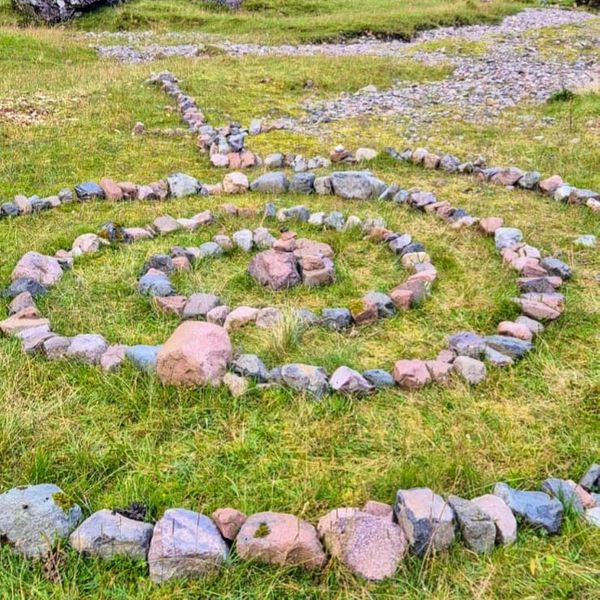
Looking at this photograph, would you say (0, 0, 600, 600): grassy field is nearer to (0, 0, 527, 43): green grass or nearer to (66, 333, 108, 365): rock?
(66, 333, 108, 365): rock

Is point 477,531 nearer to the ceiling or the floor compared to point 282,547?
nearer to the floor

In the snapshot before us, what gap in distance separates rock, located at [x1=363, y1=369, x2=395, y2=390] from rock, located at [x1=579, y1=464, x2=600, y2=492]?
1.54 meters

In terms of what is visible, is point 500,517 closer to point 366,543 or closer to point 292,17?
point 366,543

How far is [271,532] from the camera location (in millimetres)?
3586

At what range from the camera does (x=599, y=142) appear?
1097 centimetres

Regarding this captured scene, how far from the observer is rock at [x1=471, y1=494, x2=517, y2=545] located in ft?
12.2

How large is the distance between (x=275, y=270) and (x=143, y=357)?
196cm

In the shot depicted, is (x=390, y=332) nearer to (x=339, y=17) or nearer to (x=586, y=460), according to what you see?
(x=586, y=460)

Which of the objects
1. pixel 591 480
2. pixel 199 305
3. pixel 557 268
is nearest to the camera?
pixel 591 480

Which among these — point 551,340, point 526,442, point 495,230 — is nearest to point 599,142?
point 495,230

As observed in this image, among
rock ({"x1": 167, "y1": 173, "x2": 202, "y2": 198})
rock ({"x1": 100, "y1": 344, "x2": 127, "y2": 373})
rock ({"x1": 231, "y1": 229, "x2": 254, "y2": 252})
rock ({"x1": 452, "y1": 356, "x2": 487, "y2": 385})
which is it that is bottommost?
rock ({"x1": 452, "y1": 356, "x2": 487, "y2": 385})

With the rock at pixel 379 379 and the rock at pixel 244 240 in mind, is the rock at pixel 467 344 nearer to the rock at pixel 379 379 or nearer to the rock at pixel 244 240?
the rock at pixel 379 379

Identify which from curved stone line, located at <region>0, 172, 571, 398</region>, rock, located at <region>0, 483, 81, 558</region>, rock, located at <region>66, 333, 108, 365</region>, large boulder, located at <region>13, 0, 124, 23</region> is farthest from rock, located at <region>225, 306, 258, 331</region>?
large boulder, located at <region>13, 0, 124, 23</region>

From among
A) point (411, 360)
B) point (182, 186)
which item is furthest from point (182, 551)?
point (182, 186)
